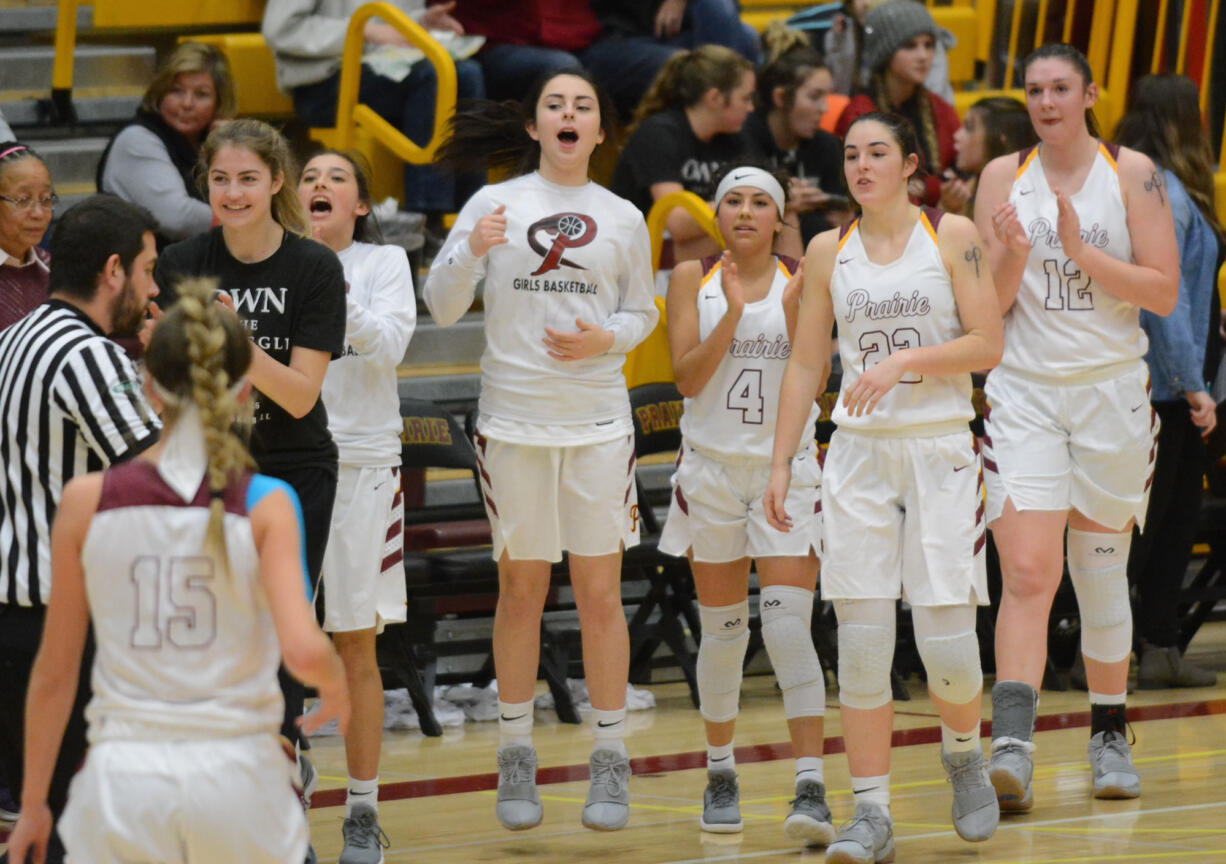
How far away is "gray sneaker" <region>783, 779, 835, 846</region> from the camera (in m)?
4.66

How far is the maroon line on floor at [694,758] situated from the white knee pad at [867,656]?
1427mm

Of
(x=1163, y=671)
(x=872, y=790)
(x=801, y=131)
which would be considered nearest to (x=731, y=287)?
(x=872, y=790)

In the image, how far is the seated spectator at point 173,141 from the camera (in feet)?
23.2

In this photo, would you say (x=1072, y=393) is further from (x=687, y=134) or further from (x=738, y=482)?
(x=687, y=134)

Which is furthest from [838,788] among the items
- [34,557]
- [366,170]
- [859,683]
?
[34,557]

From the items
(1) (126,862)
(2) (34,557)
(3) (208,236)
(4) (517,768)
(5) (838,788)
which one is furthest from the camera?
(5) (838,788)

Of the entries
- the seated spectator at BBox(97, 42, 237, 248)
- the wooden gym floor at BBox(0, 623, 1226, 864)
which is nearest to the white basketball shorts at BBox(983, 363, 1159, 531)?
the wooden gym floor at BBox(0, 623, 1226, 864)

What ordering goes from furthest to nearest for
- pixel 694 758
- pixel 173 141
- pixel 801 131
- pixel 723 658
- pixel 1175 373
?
pixel 801 131 → pixel 173 141 → pixel 1175 373 → pixel 694 758 → pixel 723 658

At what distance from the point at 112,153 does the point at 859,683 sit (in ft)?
13.7

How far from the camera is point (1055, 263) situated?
16.8 ft

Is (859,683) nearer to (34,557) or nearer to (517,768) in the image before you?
(517,768)

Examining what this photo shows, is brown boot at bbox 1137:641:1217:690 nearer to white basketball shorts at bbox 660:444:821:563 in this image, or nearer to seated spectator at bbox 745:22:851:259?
seated spectator at bbox 745:22:851:259

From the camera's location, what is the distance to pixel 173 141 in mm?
7234

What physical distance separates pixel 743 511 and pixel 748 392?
34 cm
